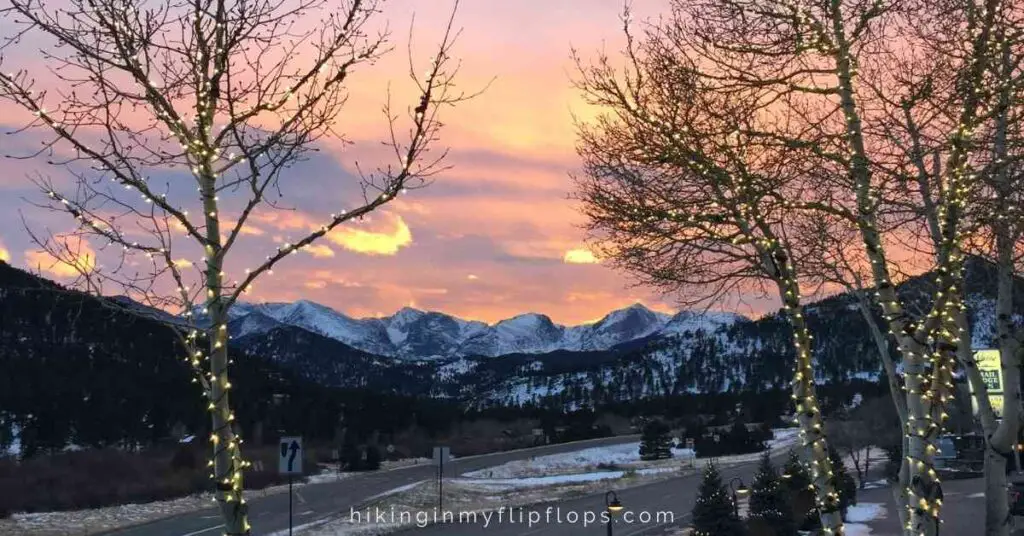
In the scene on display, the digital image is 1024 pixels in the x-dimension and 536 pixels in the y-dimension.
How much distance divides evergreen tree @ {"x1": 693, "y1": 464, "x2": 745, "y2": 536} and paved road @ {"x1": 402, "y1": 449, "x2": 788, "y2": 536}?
21.5 feet

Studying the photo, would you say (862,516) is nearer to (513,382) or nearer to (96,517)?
(96,517)

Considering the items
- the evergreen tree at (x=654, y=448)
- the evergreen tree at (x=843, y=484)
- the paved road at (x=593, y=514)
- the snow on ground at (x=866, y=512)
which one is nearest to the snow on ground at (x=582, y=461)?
the evergreen tree at (x=654, y=448)

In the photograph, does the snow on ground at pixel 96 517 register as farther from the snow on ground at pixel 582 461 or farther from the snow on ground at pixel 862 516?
the snow on ground at pixel 862 516

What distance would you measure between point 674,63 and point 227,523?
429 centimetres

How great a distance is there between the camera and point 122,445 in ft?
184

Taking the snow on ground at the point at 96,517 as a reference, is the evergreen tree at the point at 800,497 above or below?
above

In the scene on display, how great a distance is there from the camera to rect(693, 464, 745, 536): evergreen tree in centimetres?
1559

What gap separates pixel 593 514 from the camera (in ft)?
88.4

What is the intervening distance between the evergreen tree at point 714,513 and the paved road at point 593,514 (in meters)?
6.55

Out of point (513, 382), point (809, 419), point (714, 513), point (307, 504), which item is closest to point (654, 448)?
point (307, 504)

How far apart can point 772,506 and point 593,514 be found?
1020 centimetres

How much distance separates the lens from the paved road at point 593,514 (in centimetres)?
2309

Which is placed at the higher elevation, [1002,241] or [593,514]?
[1002,241]

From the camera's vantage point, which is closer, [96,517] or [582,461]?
[96,517]
